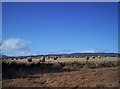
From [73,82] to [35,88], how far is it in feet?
11.5

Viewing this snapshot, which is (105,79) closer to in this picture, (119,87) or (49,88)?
(119,87)

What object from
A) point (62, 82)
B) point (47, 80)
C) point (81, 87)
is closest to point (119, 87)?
point (81, 87)

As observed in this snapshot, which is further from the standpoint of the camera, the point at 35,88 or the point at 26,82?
the point at 26,82

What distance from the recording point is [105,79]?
24703mm

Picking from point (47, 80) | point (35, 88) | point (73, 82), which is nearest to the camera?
point (35, 88)

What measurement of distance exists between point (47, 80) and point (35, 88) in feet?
14.7

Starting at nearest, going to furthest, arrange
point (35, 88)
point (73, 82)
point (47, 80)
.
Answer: point (35, 88), point (73, 82), point (47, 80)

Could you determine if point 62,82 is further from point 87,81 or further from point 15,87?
point 15,87

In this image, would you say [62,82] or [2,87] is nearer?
[2,87]

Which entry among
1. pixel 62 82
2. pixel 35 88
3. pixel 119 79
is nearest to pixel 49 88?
pixel 35 88

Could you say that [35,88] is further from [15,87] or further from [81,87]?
[81,87]

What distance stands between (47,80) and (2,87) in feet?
15.1

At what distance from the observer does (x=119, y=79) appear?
978 inches

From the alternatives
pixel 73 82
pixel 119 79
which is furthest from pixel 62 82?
pixel 119 79
